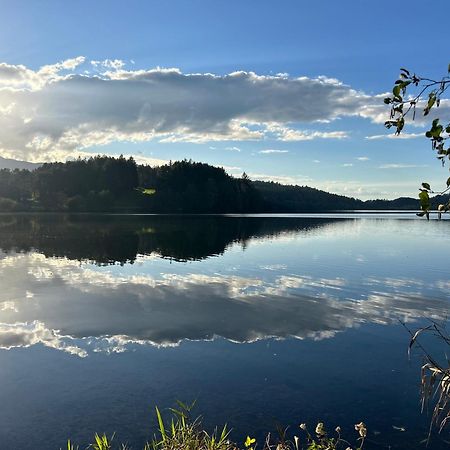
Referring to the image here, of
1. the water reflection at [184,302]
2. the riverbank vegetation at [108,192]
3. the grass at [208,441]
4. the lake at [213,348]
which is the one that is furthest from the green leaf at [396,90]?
the riverbank vegetation at [108,192]

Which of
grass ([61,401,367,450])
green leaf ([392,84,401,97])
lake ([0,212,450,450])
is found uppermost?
green leaf ([392,84,401,97])

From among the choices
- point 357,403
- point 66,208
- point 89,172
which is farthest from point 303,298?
point 89,172

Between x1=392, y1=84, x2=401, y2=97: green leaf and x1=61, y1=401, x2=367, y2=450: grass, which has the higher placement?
x1=392, y1=84, x2=401, y2=97: green leaf

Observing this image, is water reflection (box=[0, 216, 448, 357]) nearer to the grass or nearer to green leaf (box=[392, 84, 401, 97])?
the grass

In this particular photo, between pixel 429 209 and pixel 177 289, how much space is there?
2576 cm

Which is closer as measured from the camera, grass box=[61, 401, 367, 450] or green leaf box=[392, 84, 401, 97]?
green leaf box=[392, 84, 401, 97]

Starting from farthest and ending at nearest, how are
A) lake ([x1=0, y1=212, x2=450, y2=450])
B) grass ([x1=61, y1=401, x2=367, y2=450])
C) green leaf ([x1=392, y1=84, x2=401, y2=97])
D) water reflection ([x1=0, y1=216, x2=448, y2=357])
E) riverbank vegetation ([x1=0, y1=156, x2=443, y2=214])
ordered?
riverbank vegetation ([x1=0, y1=156, x2=443, y2=214])
water reflection ([x1=0, y1=216, x2=448, y2=357])
lake ([x1=0, y1=212, x2=450, y2=450])
grass ([x1=61, y1=401, x2=367, y2=450])
green leaf ([x1=392, y1=84, x2=401, y2=97])

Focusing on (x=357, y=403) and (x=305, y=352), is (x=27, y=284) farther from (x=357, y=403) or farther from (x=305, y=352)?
(x=357, y=403)

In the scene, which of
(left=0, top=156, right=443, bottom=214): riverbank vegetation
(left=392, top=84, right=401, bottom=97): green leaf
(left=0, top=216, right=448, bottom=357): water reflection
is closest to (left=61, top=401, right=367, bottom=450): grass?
(left=392, top=84, right=401, bottom=97): green leaf

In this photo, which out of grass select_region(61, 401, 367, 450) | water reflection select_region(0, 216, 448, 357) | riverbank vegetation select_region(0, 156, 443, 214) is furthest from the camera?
riverbank vegetation select_region(0, 156, 443, 214)

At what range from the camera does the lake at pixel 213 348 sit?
→ 36.3ft

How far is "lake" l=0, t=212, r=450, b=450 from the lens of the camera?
11.1 m

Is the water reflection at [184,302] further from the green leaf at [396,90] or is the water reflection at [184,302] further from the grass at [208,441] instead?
the green leaf at [396,90]

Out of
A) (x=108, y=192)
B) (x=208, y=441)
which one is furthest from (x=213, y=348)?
(x=108, y=192)
